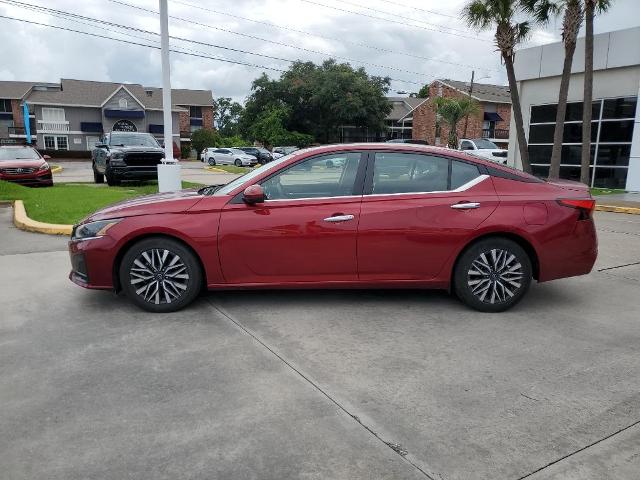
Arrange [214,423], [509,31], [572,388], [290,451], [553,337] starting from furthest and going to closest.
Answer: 1. [509,31]
2. [553,337]
3. [572,388]
4. [214,423]
5. [290,451]

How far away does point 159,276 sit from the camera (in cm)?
480

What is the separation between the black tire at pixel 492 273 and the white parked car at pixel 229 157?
36871 mm

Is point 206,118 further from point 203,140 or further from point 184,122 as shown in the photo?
point 203,140

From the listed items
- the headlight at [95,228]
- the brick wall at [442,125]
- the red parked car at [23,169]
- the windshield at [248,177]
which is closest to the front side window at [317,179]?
the windshield at [248,177]

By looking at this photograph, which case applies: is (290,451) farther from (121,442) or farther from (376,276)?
(376,276)

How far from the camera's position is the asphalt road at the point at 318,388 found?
2703 millimetres

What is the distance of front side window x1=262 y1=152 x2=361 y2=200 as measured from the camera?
4.87 m

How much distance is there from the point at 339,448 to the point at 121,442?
1.16m

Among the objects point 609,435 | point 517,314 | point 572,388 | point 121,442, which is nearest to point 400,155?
point 517,314

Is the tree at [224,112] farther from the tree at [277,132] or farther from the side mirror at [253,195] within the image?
the side mirror at [253,195]

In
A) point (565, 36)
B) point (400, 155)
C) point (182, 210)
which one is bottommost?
point (182, 210)

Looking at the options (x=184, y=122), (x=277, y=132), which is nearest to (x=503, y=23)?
(x=277, y=132)

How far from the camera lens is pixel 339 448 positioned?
2.80 metres

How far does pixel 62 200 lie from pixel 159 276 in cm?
792
